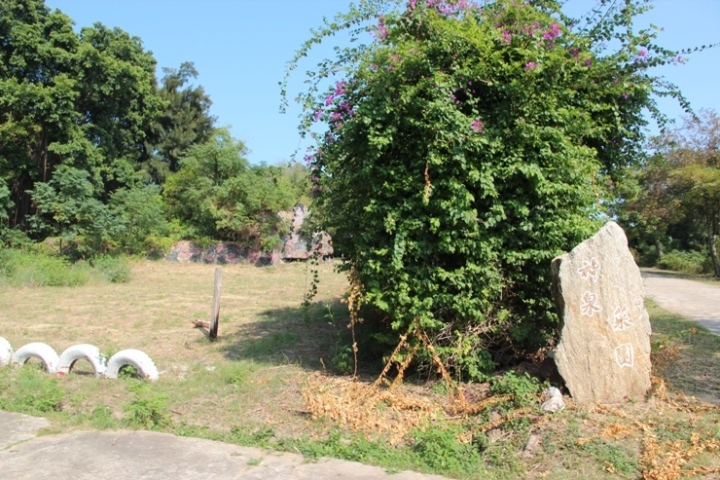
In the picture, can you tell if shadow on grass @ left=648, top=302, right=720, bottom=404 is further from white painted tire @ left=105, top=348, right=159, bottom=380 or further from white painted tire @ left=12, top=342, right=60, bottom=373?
white painted tire @ left=12, top=342, right=60, bottom=373

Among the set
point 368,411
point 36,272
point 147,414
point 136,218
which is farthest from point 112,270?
point 368,411

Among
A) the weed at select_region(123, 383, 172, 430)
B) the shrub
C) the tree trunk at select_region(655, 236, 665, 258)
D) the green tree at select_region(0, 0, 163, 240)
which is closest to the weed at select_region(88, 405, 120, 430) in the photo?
the weed at select_region(123, 383, 172, 430)

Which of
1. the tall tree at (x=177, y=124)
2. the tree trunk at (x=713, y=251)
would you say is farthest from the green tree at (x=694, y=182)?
the tall tree at (x=177, y=124)

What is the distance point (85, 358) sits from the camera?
256 inches

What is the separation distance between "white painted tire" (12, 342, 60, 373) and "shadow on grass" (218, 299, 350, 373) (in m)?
1.98

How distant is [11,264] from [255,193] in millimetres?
9935

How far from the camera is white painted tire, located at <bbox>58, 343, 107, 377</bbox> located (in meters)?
6.38

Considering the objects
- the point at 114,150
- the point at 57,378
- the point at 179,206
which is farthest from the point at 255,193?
the point at 57,378

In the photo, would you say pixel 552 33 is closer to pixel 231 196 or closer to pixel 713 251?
pixel 231 196

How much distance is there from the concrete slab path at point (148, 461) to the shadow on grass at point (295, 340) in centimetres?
205

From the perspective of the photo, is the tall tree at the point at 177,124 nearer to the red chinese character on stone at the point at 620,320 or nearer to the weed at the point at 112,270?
the weed at the point at 112,270

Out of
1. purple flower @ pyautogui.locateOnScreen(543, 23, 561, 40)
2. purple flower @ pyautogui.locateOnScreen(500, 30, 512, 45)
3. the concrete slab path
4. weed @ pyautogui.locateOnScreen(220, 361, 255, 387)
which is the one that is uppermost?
purple flower @ pyautogui.locateOnScreen(543, 23, 561, 40)

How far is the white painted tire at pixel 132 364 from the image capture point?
629 centimetres

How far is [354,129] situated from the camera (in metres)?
5.80
